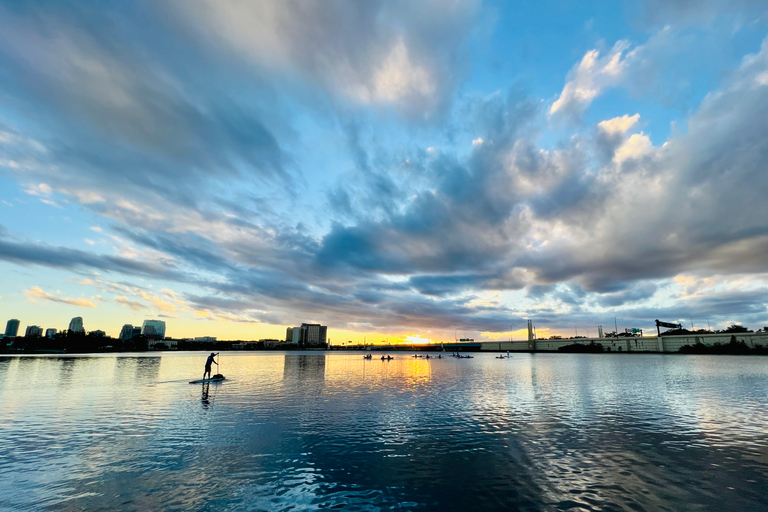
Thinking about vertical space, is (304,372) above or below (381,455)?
below

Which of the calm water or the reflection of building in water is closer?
the calm water

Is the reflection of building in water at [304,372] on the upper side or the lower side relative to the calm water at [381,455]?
lower

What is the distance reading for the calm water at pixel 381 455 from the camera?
15.7 metres

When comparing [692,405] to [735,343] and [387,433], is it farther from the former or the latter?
[735,343]

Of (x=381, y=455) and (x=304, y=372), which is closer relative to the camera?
(x=381, y=455)

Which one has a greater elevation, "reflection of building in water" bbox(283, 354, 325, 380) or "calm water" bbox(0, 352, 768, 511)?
"calm water" bbox(0, 352, 768, 511)

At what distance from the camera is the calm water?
51.5 feet

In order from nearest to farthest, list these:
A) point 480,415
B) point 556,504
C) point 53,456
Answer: point 556,504 → point 53,456 → point 480,415

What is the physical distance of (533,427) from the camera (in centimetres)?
2923

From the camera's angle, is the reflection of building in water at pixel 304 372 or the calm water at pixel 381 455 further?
the reflection of building in water at pixel 304 372

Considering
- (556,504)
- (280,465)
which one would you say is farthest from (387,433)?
(556,504)

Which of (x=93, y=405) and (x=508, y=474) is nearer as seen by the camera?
(x=508, y=474)

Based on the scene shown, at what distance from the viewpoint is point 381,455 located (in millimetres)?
22016

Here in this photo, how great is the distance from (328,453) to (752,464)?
2515 cm
